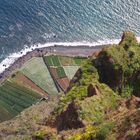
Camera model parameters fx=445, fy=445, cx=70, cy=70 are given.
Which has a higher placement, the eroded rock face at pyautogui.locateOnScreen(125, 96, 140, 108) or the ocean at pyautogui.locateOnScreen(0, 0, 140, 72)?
the ocean at pyautogui.locateOnScreen(0, 0, 140, 72)

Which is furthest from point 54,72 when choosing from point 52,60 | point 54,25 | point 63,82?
point 54,25

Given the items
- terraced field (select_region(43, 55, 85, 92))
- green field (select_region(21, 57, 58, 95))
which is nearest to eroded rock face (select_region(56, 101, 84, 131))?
green field (select_region(21, 57, 58, 95))

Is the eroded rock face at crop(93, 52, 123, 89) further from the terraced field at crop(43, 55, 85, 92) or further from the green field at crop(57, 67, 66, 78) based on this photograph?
the green field at crop(57, 67, 66, 78)

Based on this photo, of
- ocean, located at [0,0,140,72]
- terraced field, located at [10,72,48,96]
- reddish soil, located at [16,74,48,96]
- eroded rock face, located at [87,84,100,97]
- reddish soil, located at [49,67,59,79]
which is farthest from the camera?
ocean, located at [0,0,140,72]

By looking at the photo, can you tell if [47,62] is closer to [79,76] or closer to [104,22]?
[104,22]

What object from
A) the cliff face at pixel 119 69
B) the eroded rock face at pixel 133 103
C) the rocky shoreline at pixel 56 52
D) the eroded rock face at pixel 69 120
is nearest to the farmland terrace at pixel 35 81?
the rocky shoreline at pixel 56 52

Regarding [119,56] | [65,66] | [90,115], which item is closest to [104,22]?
[65,66]

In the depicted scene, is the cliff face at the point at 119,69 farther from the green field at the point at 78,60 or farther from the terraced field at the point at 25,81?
the green field at the point at 78,60
